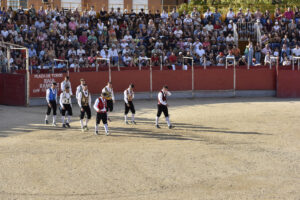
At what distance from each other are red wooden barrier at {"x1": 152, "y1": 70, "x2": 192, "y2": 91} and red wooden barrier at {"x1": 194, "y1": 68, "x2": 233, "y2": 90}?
0.50 metres

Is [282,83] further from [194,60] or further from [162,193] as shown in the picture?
[162,193]

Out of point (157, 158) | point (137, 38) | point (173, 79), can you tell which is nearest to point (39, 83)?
point (173, 79)

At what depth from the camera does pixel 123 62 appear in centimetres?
2916

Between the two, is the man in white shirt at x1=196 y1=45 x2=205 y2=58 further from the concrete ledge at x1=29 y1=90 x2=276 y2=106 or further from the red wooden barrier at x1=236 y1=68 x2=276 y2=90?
the concrete ledge at x1=29 y1=90 x2=276 y2=106

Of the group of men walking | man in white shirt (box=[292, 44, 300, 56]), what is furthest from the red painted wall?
the group of men walking

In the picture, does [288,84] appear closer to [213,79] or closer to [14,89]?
[213,79]

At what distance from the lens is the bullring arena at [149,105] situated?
1283cm

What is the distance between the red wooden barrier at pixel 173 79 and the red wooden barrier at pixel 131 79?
446 millimetres

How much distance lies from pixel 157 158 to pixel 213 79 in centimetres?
1472

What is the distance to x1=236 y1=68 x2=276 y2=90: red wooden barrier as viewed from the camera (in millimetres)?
29297

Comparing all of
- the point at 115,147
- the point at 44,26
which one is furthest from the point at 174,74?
the point at 115,147

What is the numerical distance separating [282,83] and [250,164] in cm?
1553

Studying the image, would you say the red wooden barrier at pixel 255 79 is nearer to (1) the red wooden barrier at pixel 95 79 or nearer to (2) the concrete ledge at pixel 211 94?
(2) the concrete ledge at pixel 211 94

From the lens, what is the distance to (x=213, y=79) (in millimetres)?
29094
